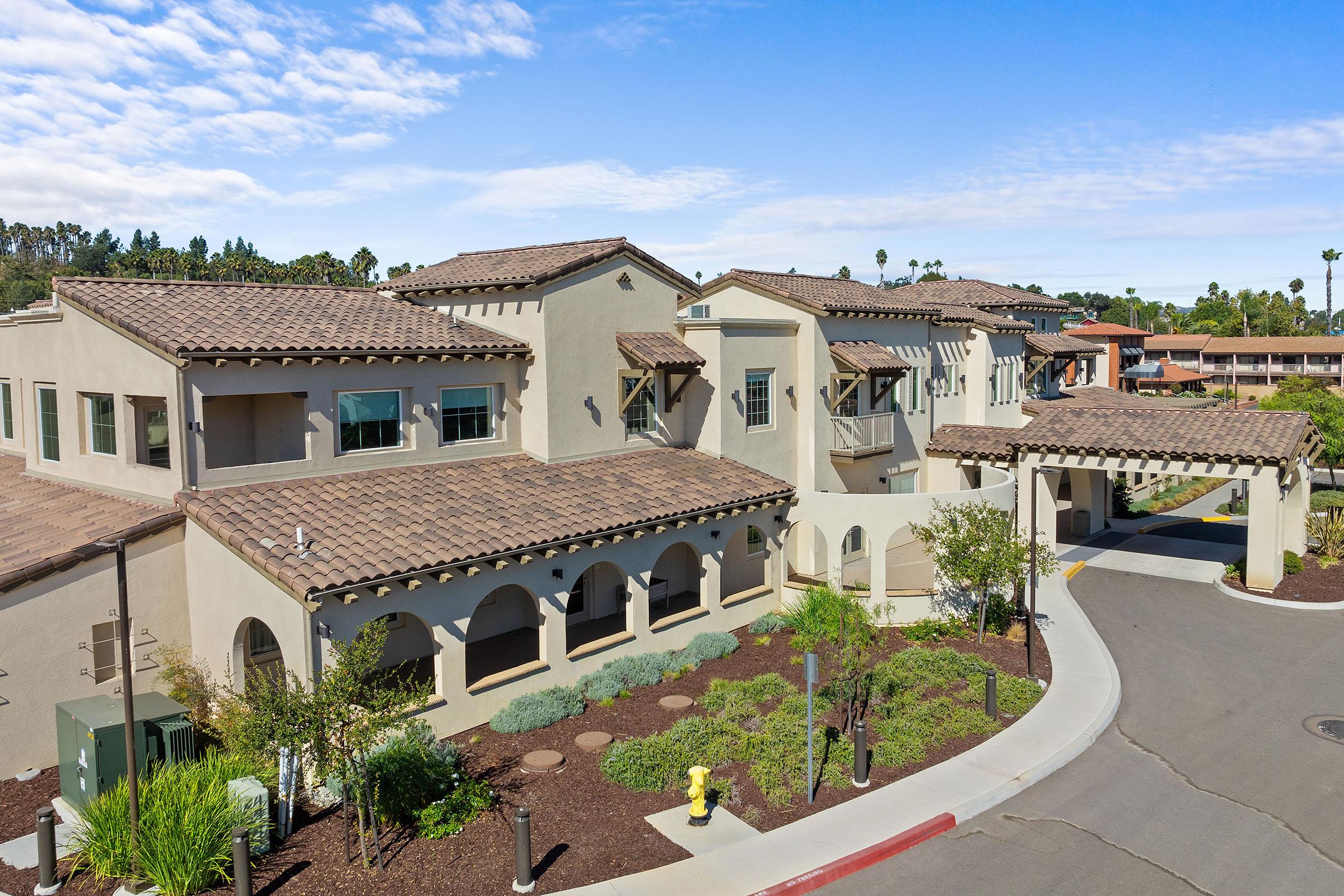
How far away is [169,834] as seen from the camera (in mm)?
10578

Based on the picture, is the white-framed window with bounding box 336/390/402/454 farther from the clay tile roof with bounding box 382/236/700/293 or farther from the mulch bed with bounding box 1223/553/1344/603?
the mulch bed with bounding box 1223/553/1344/603

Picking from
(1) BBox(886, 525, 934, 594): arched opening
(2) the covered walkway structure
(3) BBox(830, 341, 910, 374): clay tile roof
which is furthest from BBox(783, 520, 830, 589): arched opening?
(2) the covered walkway structure

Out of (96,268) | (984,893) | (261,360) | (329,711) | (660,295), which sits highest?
(96,268)

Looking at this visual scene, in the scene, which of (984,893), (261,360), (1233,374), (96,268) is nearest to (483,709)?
(261,360)

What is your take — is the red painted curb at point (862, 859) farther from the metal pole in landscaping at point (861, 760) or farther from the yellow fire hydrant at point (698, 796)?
the yellow fire hydrant at point (698, 796)

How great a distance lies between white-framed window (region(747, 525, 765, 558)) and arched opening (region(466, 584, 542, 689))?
257 inches

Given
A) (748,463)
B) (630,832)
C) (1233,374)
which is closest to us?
(630,832)

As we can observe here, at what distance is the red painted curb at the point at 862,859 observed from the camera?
34.9 feet

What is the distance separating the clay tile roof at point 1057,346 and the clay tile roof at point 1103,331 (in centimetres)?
3306

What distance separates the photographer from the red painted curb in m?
10.6

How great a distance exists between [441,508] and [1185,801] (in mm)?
13000

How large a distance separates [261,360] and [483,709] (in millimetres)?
7483

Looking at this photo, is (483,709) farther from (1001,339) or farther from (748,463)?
(1001,339)

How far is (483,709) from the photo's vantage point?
15742 millimetres
